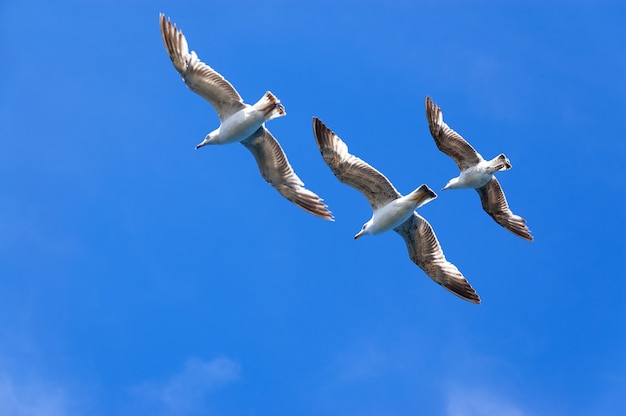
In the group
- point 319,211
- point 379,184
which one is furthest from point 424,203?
point 319,211

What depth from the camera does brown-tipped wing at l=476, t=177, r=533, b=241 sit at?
1259 inches

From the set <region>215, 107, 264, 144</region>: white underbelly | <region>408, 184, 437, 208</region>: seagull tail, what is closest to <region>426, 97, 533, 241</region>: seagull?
<region>408, 184, 437, 208</region>: seagull tail

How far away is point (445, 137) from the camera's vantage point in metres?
30.5

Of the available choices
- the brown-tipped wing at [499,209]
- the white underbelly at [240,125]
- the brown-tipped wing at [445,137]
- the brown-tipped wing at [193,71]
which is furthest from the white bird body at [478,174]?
the brown-tipped wing at [193,71]

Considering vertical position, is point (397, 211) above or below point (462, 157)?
below

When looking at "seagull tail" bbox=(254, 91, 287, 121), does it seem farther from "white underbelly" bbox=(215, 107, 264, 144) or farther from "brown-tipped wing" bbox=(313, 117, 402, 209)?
"brown-tipped wing" bbox=(313, 117, 402, 209)

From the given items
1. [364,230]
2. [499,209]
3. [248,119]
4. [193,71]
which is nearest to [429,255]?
[364,230]

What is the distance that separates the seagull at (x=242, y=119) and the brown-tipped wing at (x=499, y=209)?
4.96 meters

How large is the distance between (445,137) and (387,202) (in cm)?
340

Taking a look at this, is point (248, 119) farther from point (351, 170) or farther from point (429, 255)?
point (429, 255)

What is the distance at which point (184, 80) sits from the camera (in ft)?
94.7

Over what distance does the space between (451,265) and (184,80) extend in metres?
Result: 8.18

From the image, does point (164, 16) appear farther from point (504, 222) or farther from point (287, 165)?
point (504, 222)

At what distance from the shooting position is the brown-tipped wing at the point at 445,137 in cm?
3047
